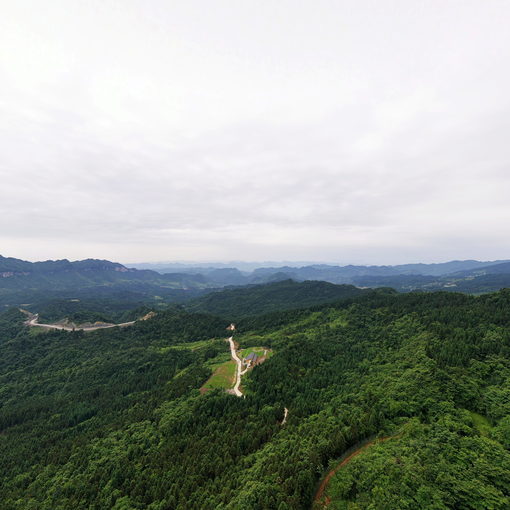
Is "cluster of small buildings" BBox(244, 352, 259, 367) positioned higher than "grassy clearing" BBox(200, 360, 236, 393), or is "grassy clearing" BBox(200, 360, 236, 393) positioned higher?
"cluster of small buildings" BBox(244, 352, 259, 367)

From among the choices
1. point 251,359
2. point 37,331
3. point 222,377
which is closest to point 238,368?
point 251,359

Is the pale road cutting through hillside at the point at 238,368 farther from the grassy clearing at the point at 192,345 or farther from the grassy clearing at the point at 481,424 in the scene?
the grassy clearing at the point at 481,424

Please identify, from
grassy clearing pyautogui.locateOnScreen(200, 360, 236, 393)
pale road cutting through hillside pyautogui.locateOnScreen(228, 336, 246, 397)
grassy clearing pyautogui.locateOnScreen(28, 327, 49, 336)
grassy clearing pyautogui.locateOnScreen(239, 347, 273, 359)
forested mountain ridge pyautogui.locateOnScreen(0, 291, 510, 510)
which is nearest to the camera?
forested mountain ridge pyautogui.locateOnScreen(0, 291, 510, 510)

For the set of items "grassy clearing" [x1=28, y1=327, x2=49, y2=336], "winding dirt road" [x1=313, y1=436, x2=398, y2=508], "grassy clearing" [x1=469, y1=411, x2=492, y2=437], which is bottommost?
"grassy clearing" [x1=28, y1=327, x2=49, y2=336]

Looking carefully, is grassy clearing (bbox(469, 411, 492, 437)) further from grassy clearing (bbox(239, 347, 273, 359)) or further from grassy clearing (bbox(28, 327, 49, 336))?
grassy clearing (bbox(28, 327, 49, 336))

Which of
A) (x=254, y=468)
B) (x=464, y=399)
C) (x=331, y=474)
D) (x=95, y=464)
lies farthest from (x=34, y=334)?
(x=464, y=399)

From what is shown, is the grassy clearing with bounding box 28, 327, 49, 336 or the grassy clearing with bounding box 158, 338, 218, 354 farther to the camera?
the grassy clearing with bounding box 28, 327, 49, 336

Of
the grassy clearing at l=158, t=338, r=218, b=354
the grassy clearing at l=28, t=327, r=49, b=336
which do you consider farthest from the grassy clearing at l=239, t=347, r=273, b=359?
the grassy clearing at l=28, t=327, r=49, b=336
